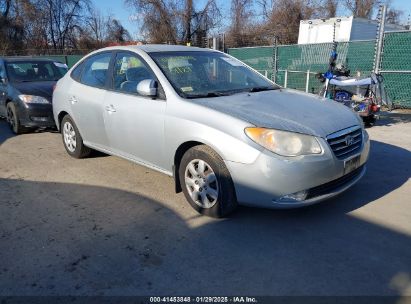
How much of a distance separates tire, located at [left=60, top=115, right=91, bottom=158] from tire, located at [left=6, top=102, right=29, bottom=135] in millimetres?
2286

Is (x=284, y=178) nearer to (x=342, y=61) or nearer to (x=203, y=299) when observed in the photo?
(x=203, y=299)

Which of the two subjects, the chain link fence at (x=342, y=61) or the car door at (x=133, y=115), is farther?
the chain link fence at (x=342, y=61)

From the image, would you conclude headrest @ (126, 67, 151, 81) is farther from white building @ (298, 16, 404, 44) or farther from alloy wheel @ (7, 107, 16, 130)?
white building @ (298, 16, 404, 44)

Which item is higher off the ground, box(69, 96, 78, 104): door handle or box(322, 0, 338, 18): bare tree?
box(322, 0, 338, 18): bare tree

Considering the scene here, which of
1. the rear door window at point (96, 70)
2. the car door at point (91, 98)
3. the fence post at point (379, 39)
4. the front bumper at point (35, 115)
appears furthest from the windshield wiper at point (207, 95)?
the fence post at point (379, 39)

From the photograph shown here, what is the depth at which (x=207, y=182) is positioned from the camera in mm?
3773

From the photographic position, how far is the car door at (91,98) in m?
5.05

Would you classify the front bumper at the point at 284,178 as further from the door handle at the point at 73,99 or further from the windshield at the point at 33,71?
the windshield at the point at 33,71

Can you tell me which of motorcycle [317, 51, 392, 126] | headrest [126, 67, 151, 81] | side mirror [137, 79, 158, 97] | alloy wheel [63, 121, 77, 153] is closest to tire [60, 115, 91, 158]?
alloy wheel [63, 121, 77, 153]

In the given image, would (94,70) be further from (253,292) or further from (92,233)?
(253,292)

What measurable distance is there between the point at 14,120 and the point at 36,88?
2.64ft

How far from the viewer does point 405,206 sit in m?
4.05

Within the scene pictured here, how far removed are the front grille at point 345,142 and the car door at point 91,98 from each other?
2.86m

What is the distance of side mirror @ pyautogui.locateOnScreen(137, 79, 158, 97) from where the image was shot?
163 inches
